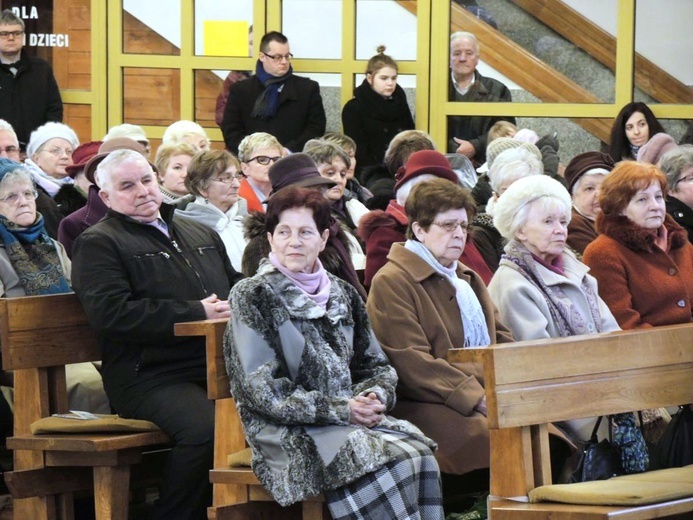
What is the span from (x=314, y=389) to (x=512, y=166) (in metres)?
2.80

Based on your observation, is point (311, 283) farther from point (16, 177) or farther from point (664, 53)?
point (664, 53)

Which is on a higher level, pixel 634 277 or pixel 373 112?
pixel 373 112

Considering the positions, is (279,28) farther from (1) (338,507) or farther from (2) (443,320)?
(1) (338,507)

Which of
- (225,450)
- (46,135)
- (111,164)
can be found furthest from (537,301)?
(46,135)

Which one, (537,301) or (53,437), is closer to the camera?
(53,437)

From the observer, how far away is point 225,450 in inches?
193

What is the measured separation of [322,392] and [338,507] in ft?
1.32

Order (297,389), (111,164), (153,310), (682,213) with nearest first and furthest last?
(297,389) < (153,310) < (111,164) < (682,213)

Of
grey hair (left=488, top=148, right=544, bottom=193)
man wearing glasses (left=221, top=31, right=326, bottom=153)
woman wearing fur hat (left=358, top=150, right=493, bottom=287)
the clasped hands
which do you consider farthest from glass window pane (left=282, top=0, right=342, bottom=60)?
the clasped hands

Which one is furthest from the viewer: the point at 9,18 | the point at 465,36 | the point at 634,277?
the point at 465,36

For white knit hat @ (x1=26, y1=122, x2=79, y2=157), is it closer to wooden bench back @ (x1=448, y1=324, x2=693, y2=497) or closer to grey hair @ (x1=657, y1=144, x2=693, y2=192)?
grey hair @ (x1=657, y1=144, x2=693, y2=192)

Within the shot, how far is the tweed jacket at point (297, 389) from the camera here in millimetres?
4480

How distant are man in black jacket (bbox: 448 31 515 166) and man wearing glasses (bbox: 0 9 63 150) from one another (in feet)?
9.51

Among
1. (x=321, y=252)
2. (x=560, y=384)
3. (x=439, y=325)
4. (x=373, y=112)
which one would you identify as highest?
(x=373, y=112)
